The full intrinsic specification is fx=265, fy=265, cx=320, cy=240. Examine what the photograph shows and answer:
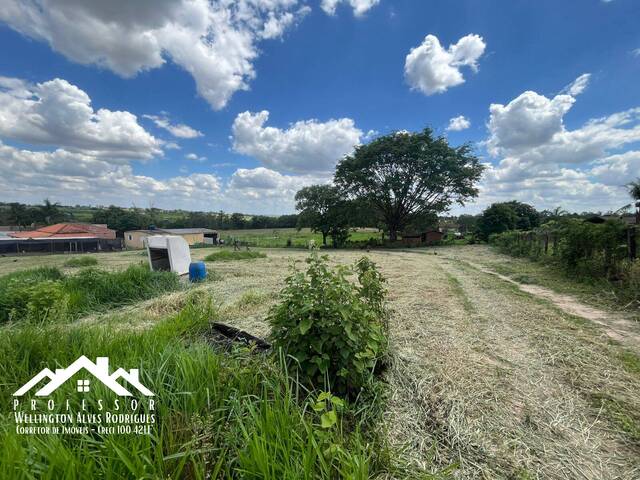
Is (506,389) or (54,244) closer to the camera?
(506,389)

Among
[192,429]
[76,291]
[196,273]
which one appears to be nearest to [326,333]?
[192,429]

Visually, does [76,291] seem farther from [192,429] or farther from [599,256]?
[599,256]

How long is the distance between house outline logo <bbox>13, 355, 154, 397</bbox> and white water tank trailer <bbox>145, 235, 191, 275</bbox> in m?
6.77

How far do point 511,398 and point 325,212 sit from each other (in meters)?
24.0

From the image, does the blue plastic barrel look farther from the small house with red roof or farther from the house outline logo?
the small house with red roof

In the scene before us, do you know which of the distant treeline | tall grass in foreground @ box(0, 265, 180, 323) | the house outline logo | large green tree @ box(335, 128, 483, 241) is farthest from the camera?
the distant treeline

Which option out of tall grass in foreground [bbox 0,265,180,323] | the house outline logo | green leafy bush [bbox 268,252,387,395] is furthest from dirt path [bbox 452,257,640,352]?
tall grass in foreground [bbox 0,265,180,323]

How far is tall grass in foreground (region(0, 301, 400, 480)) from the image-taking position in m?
1.21

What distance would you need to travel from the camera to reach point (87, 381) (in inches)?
67.6

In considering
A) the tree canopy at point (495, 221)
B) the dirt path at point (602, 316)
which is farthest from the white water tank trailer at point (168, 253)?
the tree canopy at point (495, 221)

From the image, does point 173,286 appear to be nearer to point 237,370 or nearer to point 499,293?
point 237,370

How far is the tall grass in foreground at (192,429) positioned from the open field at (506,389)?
0.40ft

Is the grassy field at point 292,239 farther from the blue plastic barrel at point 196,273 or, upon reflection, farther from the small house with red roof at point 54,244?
the small house with red roof at point 54,244

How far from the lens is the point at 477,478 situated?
5.26ft
